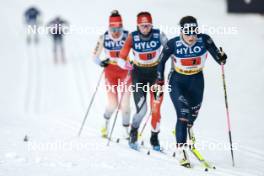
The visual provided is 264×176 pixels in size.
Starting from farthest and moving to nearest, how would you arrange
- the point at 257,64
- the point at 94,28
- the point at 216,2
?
the point at 216,2
the point at 94,28
the point at 257,64

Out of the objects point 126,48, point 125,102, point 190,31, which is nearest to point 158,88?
point 126,48

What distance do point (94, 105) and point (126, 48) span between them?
235 inches

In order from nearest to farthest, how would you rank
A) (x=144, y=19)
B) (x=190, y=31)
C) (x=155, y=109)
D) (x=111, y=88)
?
(x=190, y=31) → (x=144, y=19) → (x=155, y=109) → (x=111, y=88)

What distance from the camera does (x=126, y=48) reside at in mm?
8711

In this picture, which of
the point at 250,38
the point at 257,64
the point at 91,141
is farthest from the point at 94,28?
the point at 91,141

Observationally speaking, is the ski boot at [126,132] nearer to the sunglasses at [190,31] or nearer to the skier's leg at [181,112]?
the skier's leg at [181,112]

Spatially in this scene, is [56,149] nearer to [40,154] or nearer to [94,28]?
[40,154]

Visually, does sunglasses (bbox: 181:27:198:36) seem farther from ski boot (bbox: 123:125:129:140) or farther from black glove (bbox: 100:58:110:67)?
ski boot (bbox: 123:125:129:140)

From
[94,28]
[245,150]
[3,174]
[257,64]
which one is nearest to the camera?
[3,174]

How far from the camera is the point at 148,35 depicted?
28.0ft

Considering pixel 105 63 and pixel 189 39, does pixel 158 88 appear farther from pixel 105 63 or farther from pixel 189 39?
pixel 105 63

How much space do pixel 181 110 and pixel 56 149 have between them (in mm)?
2122

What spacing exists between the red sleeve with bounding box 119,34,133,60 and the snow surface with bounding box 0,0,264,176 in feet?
5.29

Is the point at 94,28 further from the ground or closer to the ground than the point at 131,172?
further from the ground
